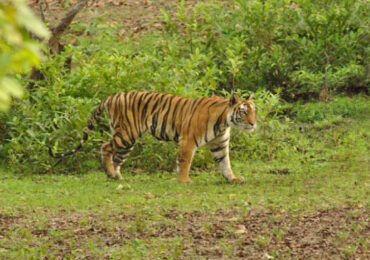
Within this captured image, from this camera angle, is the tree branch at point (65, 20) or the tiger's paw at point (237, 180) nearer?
the tiger's paw at point (237, 180)

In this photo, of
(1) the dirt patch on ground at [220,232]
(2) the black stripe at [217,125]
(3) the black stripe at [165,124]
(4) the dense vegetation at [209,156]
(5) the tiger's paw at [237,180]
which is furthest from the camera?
(3) the black stripe at [165,124]

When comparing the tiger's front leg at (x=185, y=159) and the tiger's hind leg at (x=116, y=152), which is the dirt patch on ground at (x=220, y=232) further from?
the tiger's hind leg at (x=116, y=152)

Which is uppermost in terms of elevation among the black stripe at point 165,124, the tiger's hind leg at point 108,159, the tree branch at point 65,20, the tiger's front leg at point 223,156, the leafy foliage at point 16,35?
the leafy foliage at point 16,35

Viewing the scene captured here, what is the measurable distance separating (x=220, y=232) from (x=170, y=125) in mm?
2636

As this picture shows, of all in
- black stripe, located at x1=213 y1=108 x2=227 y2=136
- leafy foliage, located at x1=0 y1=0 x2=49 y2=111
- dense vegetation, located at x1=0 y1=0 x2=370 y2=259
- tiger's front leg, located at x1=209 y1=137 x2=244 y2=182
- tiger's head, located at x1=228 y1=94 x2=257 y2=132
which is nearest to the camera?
leafy foliage, located at x1=0 y1=0 x2=49 y2=111

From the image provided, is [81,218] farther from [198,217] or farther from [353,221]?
[353,221]

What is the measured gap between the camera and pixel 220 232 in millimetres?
5227

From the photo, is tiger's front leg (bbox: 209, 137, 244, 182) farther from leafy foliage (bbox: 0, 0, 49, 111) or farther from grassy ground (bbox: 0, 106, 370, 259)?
leafy foliage (bbox: 0, 0, 49, 111)

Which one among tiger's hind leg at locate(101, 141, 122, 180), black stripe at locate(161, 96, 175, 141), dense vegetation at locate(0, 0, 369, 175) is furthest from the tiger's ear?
tiger's hind leg at locate(101, 141, 122, 180)

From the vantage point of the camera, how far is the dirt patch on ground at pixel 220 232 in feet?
15.6

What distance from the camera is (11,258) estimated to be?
4664mm

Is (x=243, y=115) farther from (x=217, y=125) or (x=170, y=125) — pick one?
(x=170, y=125)

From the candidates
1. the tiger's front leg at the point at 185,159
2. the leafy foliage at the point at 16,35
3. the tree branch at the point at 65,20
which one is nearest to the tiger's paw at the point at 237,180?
the tiger's front leg at the point at 185,159

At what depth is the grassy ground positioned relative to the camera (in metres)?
4.81
